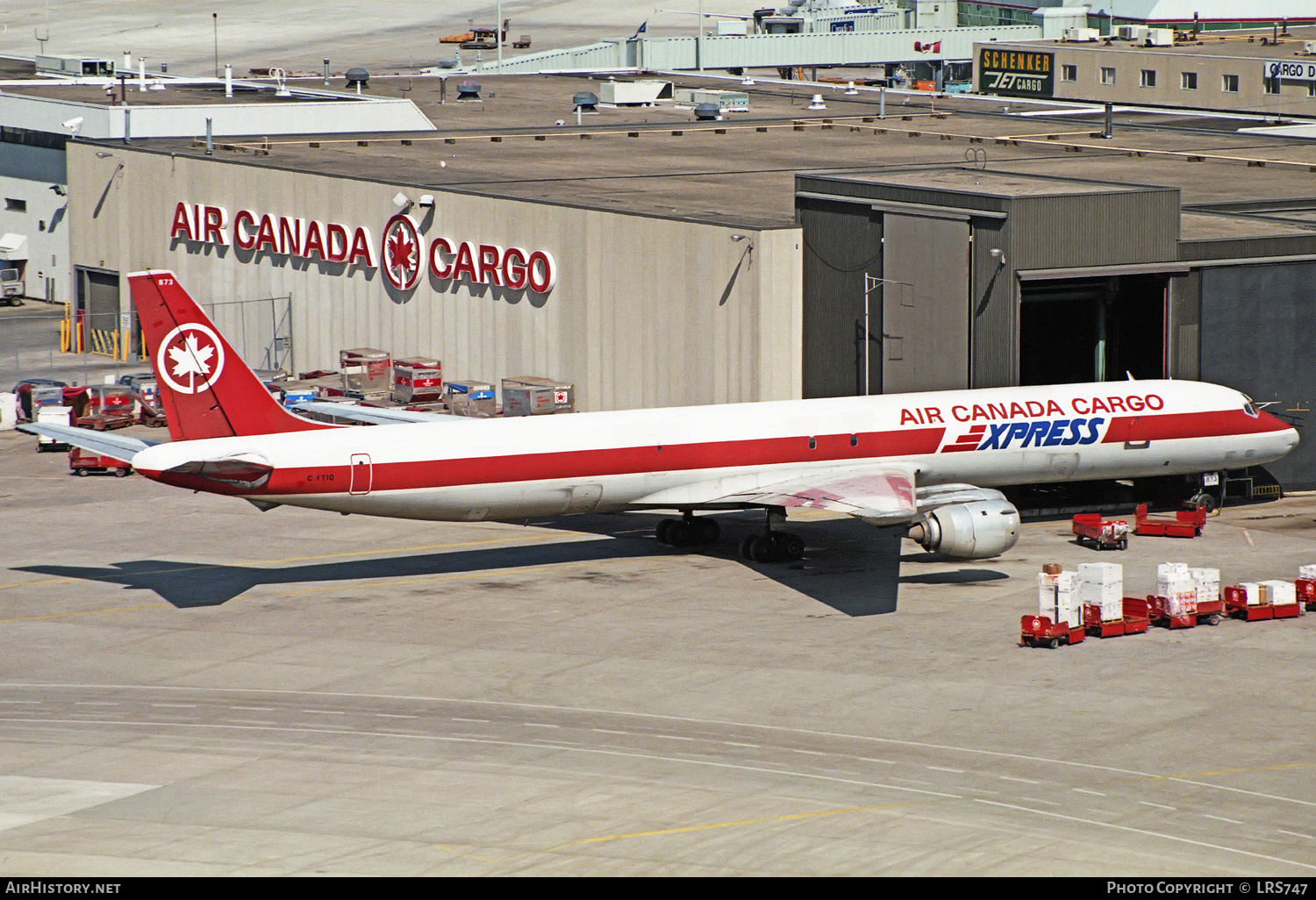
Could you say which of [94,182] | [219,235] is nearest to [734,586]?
[219,235]

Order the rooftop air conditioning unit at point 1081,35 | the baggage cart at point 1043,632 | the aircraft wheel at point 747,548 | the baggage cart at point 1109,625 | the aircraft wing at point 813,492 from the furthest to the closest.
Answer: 1. the rooftop air conditioning unit at point 1081,35
2. the aircraft wheel at point 747,548
3. the aircraft wing at point 813,492
4. the baggage cart at point 1109,625
5. the baggage cart at point 1043,632

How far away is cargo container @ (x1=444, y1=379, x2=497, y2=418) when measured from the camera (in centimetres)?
7281

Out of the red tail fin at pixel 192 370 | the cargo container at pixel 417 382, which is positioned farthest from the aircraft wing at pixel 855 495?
the cargo container at pixel 417 382

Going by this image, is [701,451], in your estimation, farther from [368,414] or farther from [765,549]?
[368,414]

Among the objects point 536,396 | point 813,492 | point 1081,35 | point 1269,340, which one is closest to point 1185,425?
point 1269,340

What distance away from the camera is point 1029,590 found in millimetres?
49344

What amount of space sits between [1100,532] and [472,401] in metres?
28.7

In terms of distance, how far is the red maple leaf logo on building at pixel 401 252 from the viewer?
78.2 m

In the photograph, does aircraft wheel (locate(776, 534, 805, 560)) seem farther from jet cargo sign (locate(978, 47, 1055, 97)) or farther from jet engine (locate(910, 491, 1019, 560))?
jet cargo sign (locate(978, 47, 1055, 97))

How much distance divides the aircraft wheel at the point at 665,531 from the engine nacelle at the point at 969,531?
8.75m

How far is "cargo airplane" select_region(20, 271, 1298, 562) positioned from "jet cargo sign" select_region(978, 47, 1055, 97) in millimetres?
100241

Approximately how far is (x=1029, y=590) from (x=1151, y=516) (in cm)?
1225

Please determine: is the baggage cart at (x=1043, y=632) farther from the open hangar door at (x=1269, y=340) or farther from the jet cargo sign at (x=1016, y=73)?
the jet cargo sign at (x=1016, y=73)

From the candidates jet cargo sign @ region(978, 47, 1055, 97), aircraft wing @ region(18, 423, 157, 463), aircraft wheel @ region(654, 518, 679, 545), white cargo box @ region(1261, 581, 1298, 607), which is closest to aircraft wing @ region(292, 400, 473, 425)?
aircraft wheel @ region(654, 518, 679, 545)
